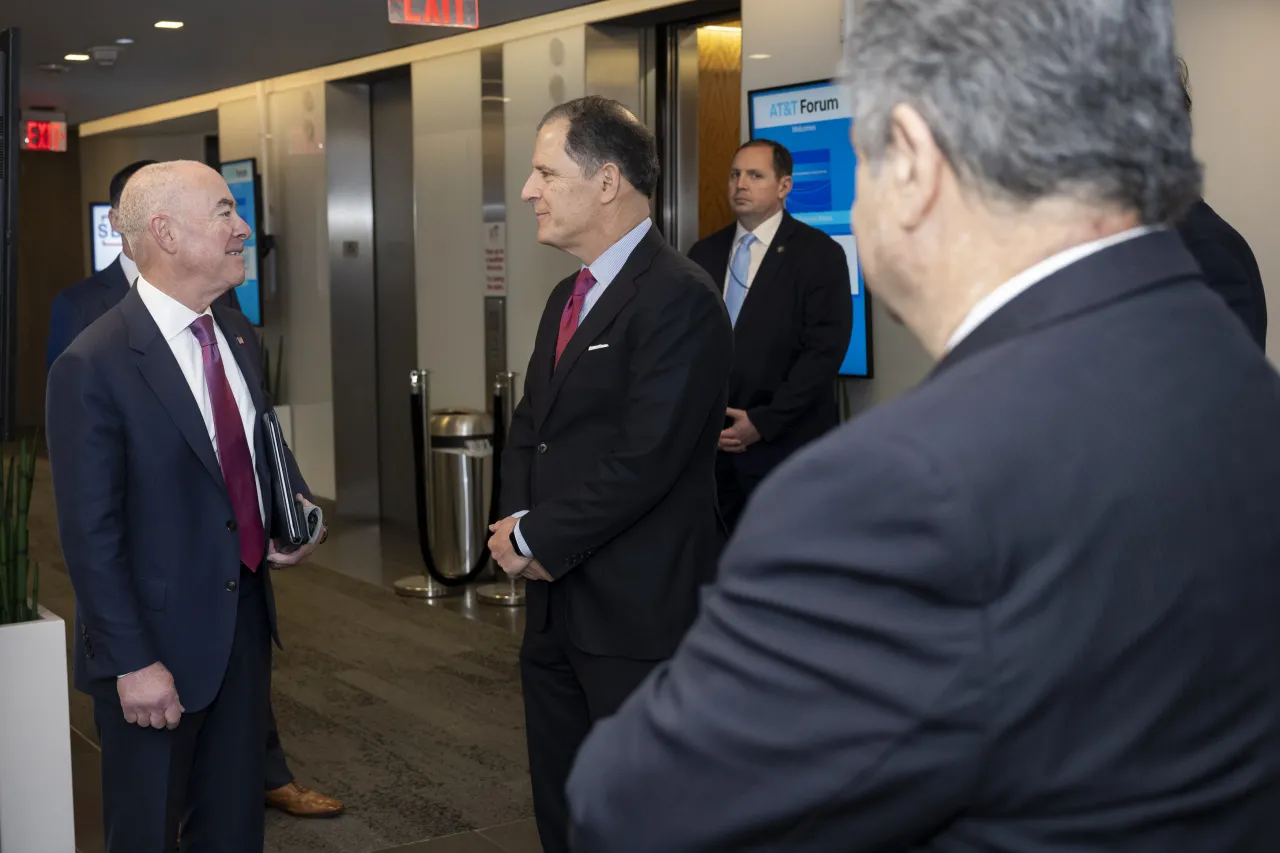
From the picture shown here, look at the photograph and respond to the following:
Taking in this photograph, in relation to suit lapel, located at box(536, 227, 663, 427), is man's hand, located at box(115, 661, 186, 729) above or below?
below

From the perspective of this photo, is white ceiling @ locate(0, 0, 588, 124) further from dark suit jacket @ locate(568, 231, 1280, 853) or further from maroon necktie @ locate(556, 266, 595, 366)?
dark suit jacket @ locate(568, 231, 1280, 853)

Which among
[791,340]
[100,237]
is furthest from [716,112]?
[100,237]

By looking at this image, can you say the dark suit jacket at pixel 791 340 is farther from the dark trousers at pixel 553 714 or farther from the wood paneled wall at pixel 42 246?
the wood paneled wall at pixel 42 246

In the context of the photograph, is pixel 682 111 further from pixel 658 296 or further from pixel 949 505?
pixel 949 505

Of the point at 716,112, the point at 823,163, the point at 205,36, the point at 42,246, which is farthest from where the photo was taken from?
Answer: the point at 42,246

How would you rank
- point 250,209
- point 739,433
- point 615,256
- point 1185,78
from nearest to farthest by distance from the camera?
point 615,256 < point 1185,78 < point 739,433 < point 250,209

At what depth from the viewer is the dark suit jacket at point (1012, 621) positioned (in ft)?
2.53

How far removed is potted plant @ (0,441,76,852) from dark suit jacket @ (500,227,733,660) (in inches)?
46.2

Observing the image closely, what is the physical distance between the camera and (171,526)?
2.53 metres

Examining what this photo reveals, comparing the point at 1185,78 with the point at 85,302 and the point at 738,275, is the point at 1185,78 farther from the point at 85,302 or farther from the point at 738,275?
the point at 85,302

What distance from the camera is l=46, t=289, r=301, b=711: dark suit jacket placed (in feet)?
7.99

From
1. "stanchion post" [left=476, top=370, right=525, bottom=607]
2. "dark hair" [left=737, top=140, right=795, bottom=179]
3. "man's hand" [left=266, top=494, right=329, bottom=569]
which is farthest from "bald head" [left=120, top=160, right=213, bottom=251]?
"stanchion post" [left=476, top=370, right=525, bottom=607]

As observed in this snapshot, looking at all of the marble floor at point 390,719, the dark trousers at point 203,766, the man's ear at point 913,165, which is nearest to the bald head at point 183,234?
the dark trousers at point 203,766

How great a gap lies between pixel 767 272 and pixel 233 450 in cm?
247
